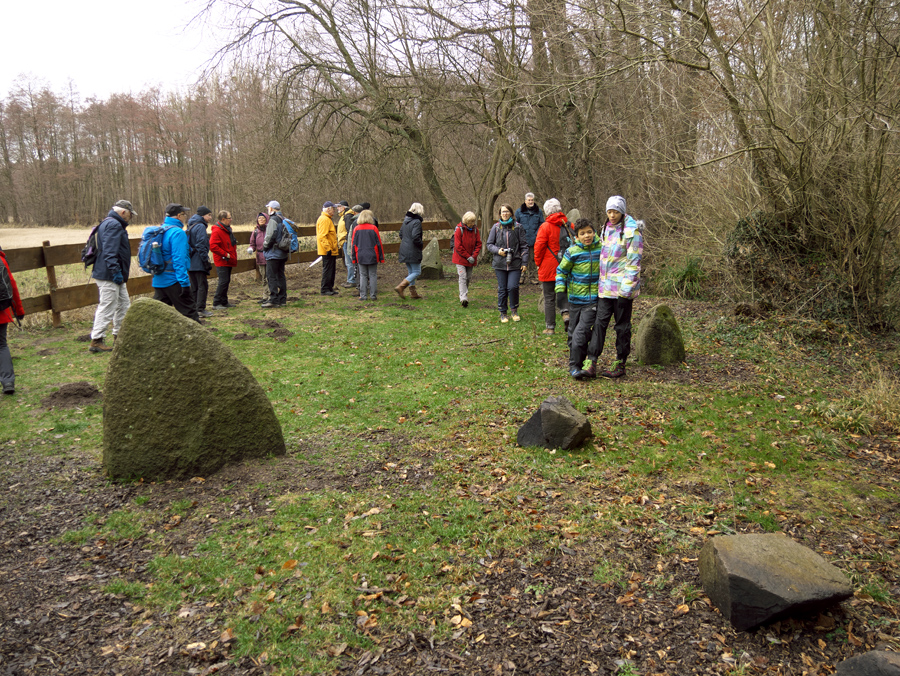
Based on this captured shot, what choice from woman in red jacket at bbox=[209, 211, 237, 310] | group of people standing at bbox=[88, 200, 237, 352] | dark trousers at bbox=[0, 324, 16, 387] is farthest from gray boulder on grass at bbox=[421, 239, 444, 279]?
dark trousers at bbox=[0, 324, 16, 387]

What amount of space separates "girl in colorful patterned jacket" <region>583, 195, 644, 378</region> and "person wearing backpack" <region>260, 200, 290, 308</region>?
724 cm

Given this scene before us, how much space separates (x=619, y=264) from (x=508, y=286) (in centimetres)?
400

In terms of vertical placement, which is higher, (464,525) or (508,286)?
(508,286)

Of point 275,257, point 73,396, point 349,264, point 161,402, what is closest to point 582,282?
point 161,402

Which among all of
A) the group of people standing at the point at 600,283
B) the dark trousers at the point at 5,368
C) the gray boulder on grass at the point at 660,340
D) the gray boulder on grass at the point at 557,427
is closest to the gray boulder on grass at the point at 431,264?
the group of people standing at the point at 600,283

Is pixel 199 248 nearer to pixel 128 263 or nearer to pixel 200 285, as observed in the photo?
pixel 200 285

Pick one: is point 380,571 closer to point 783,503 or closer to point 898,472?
point 783,503

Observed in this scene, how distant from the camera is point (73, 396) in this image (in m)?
6.78

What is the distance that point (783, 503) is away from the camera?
4.31 m

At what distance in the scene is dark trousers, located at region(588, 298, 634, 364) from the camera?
687 cm

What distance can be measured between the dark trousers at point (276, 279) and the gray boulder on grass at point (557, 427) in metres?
8.25

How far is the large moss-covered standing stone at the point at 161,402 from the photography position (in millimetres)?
4820

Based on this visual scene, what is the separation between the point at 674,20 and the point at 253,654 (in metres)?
9.24

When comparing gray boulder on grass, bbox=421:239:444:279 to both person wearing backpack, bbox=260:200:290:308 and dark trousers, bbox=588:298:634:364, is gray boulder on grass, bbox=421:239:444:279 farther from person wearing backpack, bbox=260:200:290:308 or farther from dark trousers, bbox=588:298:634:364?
dark trousers, bbox=588:298:634:364
